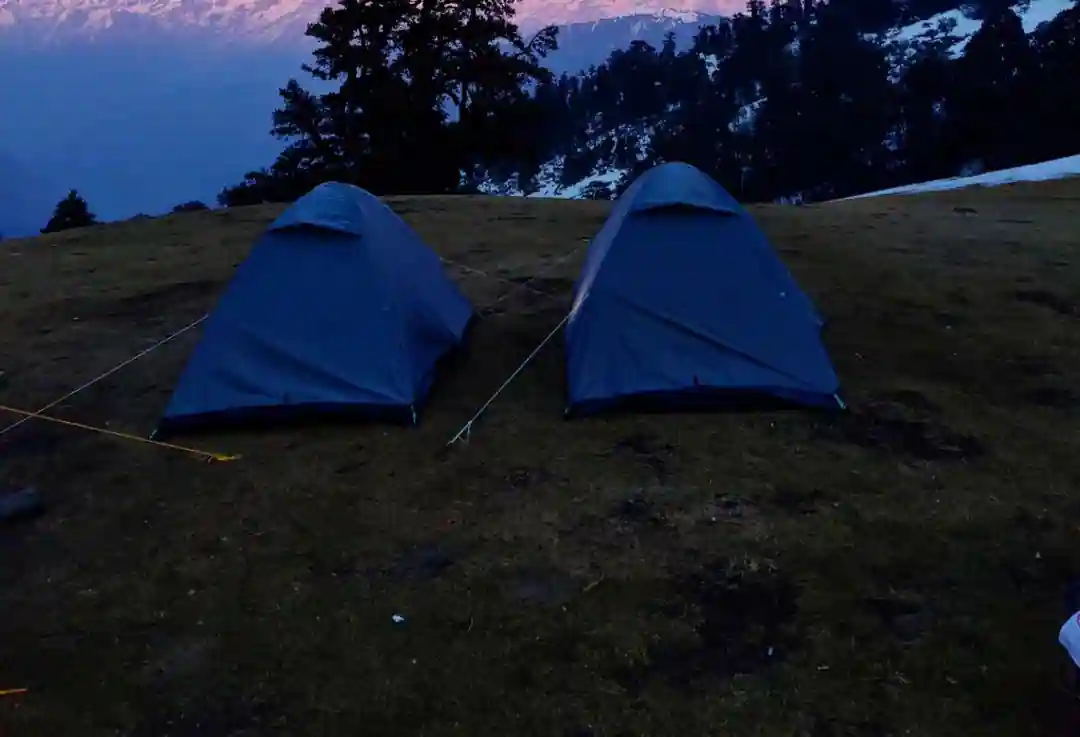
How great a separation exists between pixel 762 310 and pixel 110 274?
10.4m

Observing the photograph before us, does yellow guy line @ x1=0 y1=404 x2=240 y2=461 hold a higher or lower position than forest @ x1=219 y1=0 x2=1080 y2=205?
lower

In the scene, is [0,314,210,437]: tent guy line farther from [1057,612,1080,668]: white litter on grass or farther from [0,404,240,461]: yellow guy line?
[1057,612,1080,668]: white litter on grass

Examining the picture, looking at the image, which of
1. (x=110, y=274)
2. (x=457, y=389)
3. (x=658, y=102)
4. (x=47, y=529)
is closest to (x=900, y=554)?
(x=457, y=389)

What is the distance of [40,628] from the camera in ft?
17.5

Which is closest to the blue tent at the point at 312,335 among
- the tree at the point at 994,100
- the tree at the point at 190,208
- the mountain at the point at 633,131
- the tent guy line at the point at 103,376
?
the tent guy line at the point at 103,376

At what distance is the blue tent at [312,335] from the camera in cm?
761

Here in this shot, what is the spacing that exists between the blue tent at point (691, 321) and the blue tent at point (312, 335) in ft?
5.09

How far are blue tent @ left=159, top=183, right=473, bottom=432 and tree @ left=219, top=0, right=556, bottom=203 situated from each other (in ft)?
83.2

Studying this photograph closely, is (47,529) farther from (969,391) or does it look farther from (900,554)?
(969,391)

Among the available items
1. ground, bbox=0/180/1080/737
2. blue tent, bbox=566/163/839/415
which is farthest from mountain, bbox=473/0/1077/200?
ground, bbox=0/180/1080/737

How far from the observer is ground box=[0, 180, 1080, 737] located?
4.55 meters

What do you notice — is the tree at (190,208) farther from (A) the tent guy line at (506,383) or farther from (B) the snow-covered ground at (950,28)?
(B) the snow-covered ground at (950,28)

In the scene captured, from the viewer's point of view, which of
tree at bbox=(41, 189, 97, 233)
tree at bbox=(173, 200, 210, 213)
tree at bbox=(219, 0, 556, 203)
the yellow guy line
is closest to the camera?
the yellow guy line

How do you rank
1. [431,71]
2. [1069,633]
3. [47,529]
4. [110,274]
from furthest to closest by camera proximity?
[431,71]
[110,274]
[47,529]
[1069,633]
